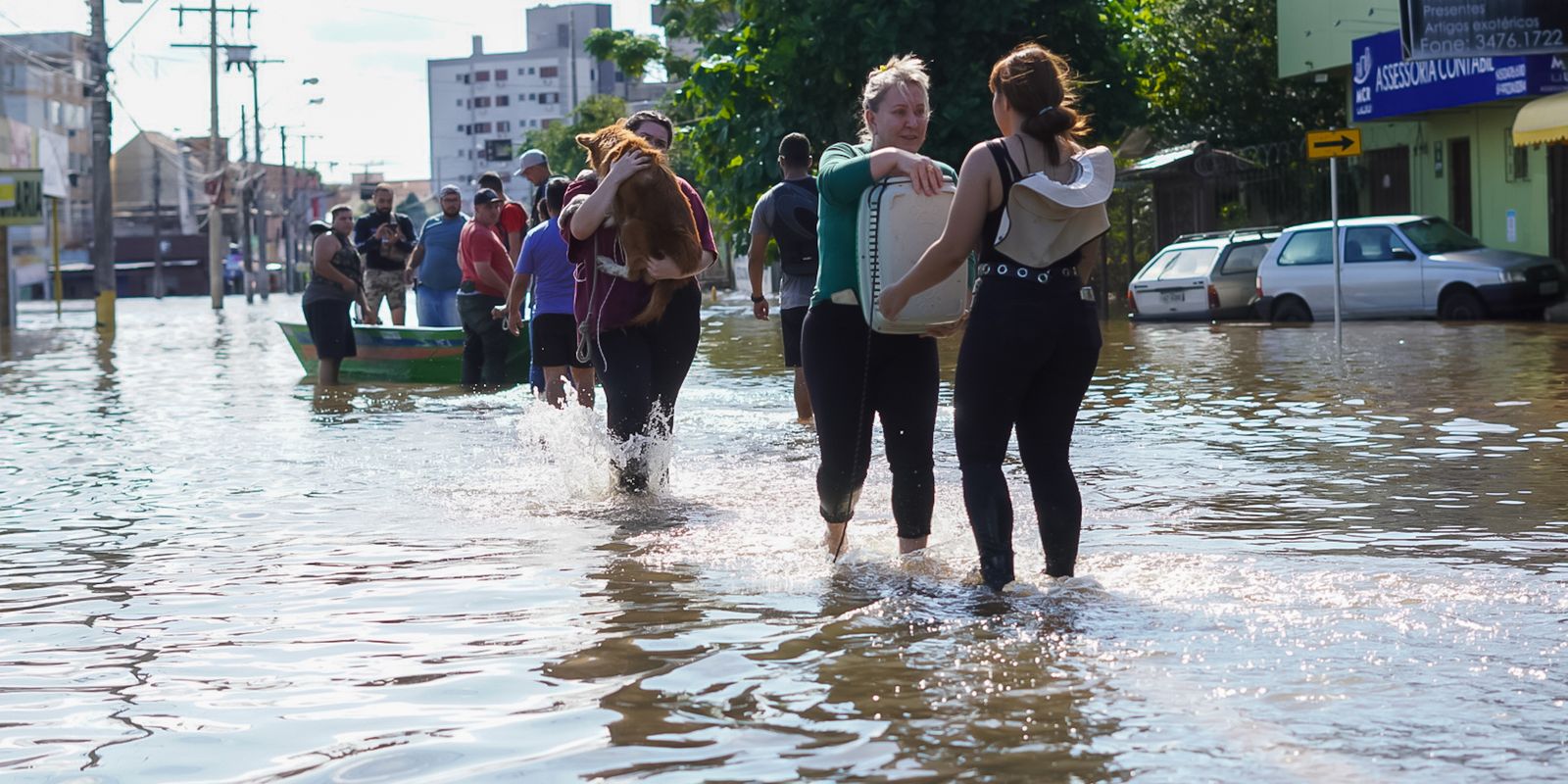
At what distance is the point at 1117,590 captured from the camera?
19.9 ft

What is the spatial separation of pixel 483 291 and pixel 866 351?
9.28 meters

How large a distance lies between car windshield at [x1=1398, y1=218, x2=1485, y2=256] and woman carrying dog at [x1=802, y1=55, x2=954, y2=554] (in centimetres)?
2020

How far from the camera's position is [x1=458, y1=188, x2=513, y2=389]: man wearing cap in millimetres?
14867

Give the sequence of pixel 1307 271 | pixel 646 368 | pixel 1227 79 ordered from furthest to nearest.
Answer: pixel 1227 79, pixel 1307 271, pixel 646 368

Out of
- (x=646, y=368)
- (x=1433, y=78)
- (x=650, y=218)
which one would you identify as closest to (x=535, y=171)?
(x=646, y=368)

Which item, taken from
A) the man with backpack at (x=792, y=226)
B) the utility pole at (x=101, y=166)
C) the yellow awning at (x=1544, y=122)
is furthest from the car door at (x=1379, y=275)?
the utility pole at (x=101, y=166)

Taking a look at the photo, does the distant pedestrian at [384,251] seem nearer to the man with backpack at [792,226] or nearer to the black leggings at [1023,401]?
the man with backpack at [792,226]

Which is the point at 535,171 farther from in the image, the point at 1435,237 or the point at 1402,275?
the point at 1435,237

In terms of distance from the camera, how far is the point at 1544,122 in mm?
23625

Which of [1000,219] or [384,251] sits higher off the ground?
[384,251]

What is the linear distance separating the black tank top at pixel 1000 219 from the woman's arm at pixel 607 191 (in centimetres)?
258

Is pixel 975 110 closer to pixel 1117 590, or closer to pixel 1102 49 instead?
pixel 1102 49

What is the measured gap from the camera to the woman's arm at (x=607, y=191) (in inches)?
321

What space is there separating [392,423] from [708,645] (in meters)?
8.16
